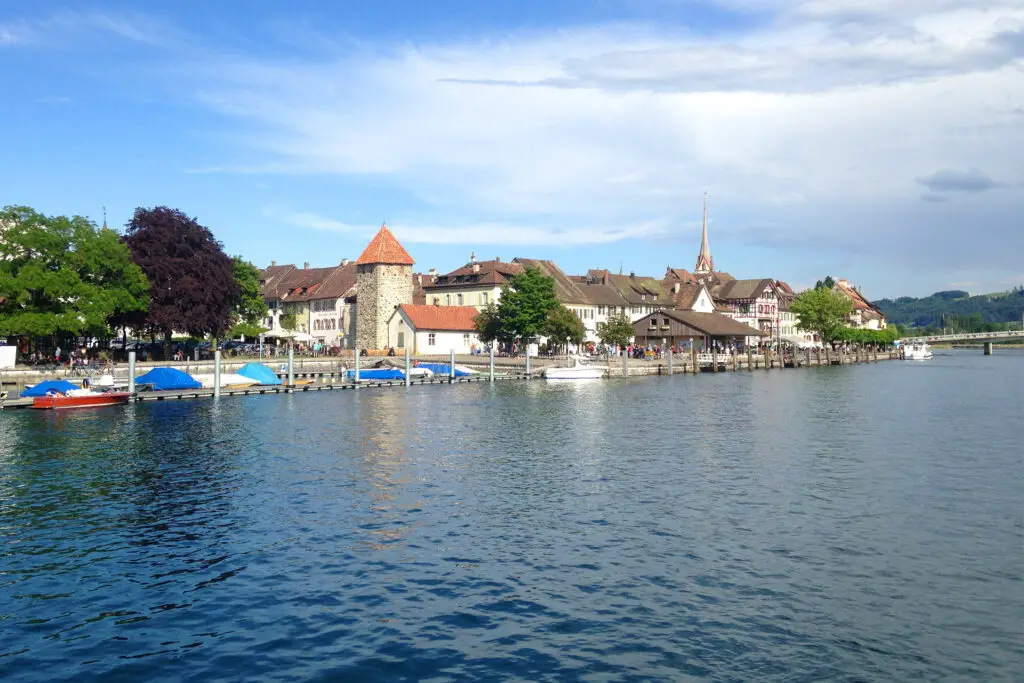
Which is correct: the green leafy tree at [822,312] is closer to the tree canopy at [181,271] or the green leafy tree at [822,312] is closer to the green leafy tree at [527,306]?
the green leafy tree at [527,306]

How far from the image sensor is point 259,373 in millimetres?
78500

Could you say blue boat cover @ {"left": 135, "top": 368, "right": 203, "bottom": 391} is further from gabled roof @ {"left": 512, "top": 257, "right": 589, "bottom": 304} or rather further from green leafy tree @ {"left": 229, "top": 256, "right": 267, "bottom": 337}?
gabled roof @ {"left": 512, "top": 257, "right": 589, "bottom": 304}

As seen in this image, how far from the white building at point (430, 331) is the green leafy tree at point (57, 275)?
44.5 metres

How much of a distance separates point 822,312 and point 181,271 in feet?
369

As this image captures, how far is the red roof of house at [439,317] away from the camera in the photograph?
118062 mm

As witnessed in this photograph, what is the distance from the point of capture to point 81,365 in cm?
7269

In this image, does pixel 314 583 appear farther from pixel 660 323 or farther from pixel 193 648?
pixel 660 323

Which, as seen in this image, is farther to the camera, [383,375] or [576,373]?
[576,373]

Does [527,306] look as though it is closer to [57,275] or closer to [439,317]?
[439,317]

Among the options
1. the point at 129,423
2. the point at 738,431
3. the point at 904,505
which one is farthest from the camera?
the point at 129,423

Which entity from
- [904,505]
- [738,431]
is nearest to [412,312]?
[738,431]

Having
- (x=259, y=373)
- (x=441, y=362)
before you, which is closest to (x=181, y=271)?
(x=259, y=373)

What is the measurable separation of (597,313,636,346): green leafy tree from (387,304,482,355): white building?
54.2 ft

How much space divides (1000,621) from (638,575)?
7.50 m
